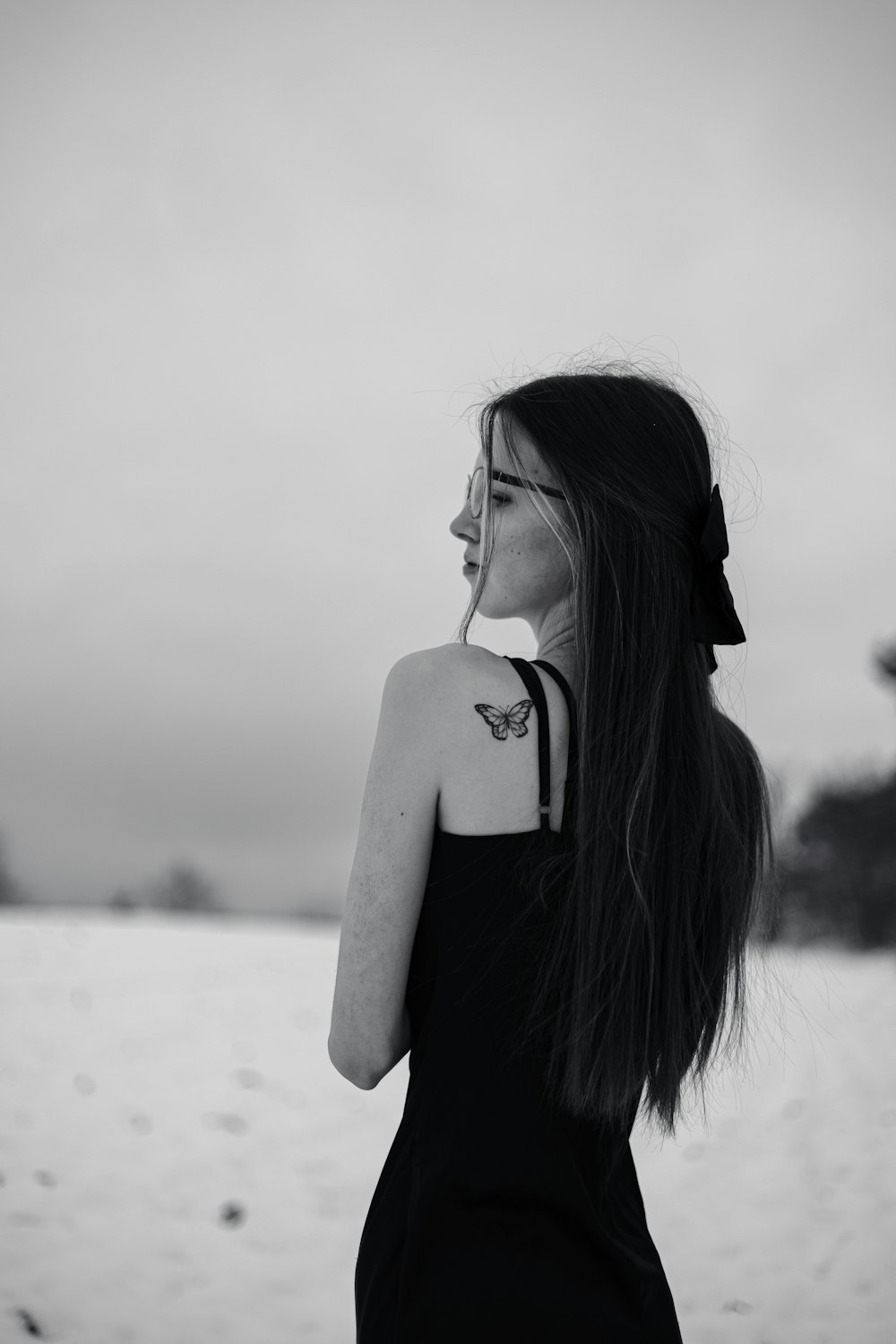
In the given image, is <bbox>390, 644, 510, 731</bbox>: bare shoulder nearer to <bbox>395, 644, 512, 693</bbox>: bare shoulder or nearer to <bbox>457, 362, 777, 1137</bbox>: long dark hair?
<bbox>395, 644, 512, 693</bbox>: bare shoulder

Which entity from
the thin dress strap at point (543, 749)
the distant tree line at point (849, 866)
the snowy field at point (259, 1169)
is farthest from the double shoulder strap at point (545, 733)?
the distant tree line at point (849, 866)

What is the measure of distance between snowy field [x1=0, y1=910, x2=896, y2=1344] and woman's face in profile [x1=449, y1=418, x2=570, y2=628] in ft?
6.84

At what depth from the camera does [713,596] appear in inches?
64.1

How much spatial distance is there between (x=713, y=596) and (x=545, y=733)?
0.41 metres

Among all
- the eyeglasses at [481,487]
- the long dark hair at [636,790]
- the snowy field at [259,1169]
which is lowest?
the snowy field at [259,1169]

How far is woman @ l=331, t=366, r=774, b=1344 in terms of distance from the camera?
4.49 ft

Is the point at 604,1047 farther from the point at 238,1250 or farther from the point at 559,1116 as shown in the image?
the point at 238,1250

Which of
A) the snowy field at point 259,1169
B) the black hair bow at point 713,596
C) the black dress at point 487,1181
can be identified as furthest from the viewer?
the snowy field at point 259,1169

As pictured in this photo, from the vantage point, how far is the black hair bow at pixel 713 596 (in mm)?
1614

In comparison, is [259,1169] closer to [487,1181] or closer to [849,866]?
[487,1181]

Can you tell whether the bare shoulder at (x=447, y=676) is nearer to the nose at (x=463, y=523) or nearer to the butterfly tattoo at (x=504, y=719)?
the butterfly tattoo at (x=504, y=719)

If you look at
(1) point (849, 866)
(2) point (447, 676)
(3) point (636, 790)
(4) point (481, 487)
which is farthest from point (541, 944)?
(1) point (849, 866)

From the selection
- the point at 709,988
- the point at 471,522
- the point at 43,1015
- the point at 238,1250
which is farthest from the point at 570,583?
the point at 43,1015

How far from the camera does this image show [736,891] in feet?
5.29
